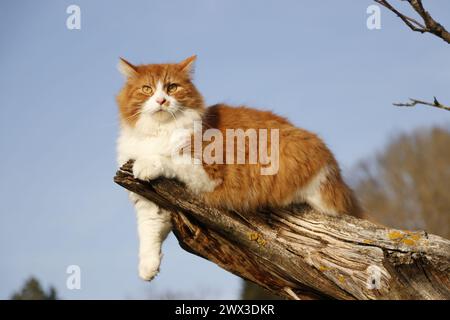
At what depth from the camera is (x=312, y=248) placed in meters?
4.74

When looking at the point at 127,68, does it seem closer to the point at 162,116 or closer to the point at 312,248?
the point at 162,116

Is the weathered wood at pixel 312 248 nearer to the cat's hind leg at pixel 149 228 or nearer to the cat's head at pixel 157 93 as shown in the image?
the cat's hind leg at pixel 149 228

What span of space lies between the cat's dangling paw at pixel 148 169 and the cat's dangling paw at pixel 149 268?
29.9 inches

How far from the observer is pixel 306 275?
4637 mm

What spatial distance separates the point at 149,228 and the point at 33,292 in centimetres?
979

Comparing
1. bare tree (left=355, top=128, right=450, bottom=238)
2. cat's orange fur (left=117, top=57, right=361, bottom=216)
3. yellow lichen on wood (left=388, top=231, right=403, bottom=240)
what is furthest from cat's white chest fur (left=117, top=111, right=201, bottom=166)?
bare tree (left=355, top=128, right=450, bottom=238)

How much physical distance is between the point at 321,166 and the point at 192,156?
1147mm

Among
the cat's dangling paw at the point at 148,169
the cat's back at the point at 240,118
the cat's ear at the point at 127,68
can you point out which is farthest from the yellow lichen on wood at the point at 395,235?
the cat's ear at the point at 127,68

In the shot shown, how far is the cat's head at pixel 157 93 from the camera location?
4566 mm

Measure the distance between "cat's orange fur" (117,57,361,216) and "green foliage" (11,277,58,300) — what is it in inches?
381

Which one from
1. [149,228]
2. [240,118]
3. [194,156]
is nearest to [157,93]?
[194,156]
